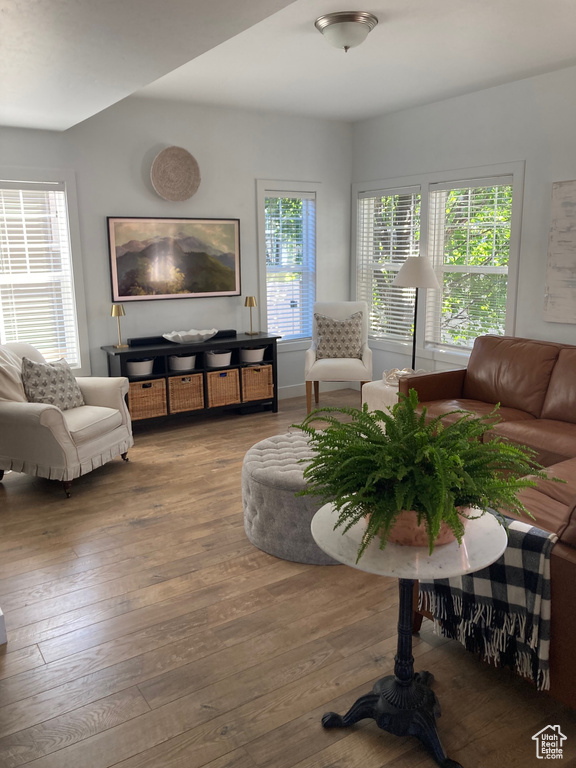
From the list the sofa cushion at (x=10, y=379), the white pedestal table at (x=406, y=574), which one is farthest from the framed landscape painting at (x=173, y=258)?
the white pedestal table at (x=406, y=574)

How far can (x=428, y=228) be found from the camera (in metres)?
5.62

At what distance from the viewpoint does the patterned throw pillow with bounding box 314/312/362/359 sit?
5871 millimetres

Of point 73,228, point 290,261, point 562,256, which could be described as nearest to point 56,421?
point 73,228

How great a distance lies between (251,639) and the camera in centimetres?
251

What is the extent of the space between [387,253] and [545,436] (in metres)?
3.11

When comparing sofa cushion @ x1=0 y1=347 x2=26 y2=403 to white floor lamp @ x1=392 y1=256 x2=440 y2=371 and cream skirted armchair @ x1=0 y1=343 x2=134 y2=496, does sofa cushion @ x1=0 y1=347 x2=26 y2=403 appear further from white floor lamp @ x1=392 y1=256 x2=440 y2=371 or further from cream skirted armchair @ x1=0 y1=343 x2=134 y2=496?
white floor lamp @ x1=392 y1=256 x2=440 y2=371

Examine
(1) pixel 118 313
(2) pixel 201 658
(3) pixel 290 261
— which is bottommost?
(2) pixel 201 658

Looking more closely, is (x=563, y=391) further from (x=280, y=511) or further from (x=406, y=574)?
(x=406, y=574)

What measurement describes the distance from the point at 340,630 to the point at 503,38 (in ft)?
11.2

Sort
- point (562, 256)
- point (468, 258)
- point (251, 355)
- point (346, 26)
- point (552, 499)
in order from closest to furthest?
1. point (552, 499)
2. point (346, 26)
3. point (562, 256)
4. point (468, 258)
5. point (251, 355)

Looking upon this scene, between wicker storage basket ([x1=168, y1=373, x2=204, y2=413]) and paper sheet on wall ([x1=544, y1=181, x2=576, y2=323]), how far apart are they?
2908 mm

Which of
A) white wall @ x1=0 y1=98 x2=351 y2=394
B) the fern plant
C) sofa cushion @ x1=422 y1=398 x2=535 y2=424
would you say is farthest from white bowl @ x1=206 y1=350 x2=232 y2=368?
the fern plant

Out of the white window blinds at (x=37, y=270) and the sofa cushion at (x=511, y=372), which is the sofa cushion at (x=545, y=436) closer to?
the sofa cushion at (x=511, y=372)

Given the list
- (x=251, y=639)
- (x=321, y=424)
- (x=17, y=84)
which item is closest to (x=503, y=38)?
(x=17, y=84)
